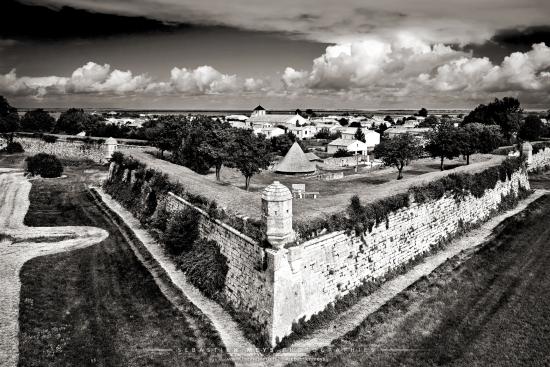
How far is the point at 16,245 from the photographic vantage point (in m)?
16.7

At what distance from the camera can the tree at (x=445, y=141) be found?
29562mm

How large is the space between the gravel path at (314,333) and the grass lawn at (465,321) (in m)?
0.34

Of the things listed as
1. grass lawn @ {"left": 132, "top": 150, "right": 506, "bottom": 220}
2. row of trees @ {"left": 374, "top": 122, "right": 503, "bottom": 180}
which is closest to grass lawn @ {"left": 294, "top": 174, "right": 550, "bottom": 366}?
grass lawn @ {"left": 132, "top": 150, "right": 506, "bottom": 220}

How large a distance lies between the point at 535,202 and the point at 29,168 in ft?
124

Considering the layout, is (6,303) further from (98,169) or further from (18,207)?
(98,169)

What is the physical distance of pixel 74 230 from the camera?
19.1m

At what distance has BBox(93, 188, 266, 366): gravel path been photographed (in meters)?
9.23

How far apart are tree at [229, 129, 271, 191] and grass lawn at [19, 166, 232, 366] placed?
9779 millimetres

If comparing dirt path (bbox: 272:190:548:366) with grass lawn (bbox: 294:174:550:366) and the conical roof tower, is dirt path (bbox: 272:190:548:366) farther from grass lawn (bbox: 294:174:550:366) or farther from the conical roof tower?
the conical roof tower

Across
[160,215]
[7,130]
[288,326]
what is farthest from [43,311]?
[7,130]

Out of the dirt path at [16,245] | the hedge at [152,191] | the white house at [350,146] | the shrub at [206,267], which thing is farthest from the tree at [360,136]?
the shrub at [206,267]

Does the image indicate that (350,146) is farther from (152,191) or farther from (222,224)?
(222,224)

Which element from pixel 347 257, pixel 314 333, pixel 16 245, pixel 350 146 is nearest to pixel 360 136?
pixel 350 146

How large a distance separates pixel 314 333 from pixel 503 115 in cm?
6291
